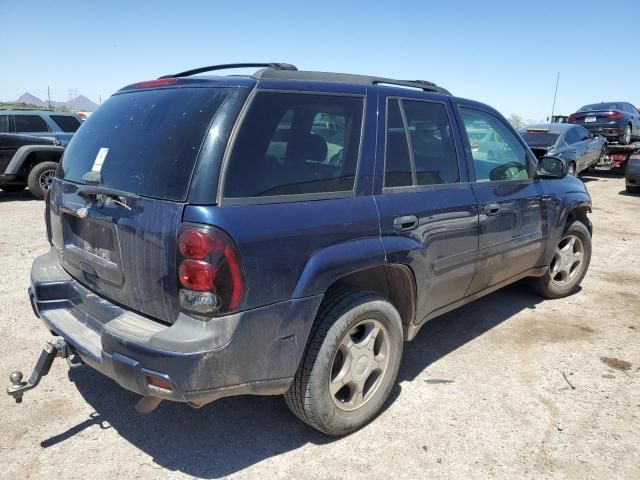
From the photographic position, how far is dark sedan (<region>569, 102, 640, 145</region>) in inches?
608

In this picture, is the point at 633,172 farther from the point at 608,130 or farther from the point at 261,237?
the point at 261,237

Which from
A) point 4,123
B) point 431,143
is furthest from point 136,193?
point 4,123

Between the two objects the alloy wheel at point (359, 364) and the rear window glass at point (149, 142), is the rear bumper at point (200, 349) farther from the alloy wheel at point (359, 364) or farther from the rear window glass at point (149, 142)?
the rear window glass at point (149, 142)

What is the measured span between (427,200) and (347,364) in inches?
43.6

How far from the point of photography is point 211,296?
209 cm

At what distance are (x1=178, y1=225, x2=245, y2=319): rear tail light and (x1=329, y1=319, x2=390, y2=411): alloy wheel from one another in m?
0.78

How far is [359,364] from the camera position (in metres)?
2.78

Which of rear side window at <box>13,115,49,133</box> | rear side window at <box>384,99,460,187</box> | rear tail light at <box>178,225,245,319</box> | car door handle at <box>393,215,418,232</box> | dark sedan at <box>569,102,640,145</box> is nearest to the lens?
rear tail light at <box>178,225,245,319</box>

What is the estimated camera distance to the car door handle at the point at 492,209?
11.6ft

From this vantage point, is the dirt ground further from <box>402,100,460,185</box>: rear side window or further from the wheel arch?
<box>402,100,460,185</box>: rear side window

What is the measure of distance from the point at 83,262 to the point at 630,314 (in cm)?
467

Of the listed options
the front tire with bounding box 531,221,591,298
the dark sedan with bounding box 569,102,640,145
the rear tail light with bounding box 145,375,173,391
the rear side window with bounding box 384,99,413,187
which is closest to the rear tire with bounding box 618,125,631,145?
the dark sedan with bounding box 569,102,640,145

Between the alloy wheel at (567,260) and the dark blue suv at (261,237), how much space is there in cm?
183

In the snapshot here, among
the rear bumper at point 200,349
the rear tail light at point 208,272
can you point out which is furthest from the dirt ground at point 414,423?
the rear tail light at point 208,272
